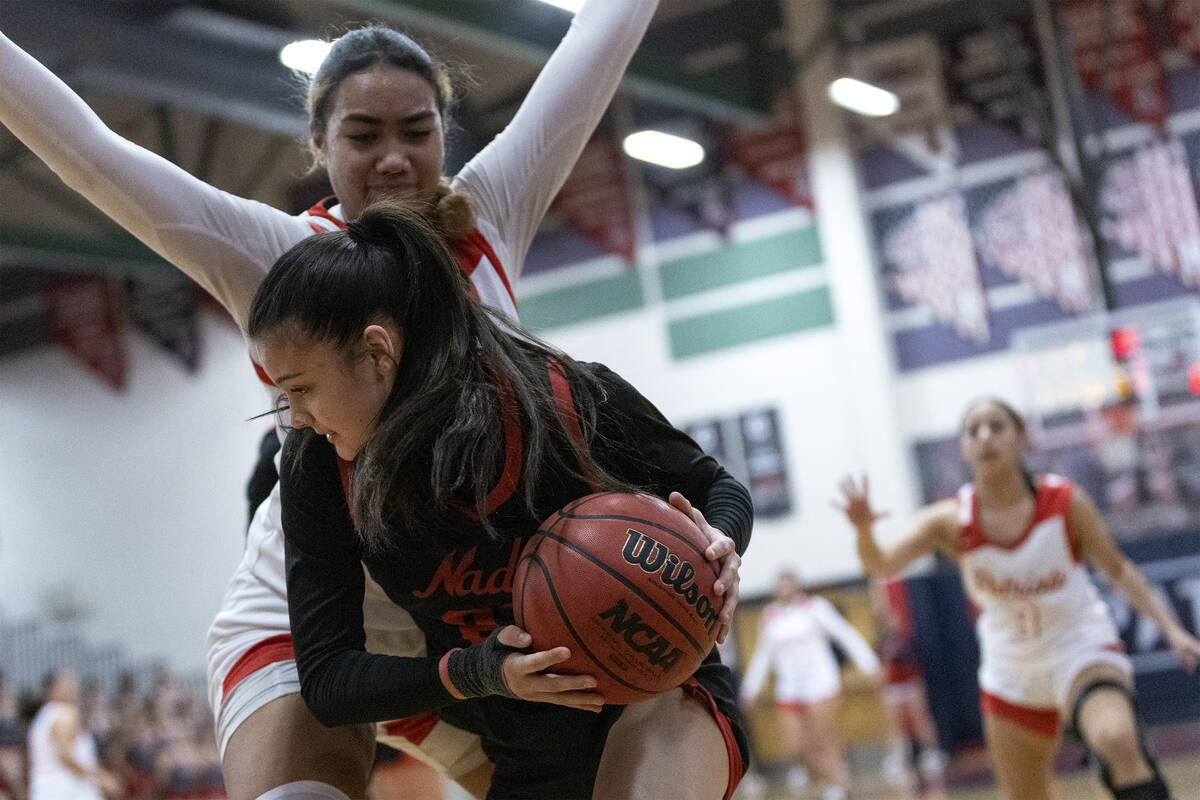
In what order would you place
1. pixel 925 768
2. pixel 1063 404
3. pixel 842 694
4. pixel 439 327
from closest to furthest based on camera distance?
pixel 439 327 < pixel 925 768 < pixel 1063 404 < pixel 842 694

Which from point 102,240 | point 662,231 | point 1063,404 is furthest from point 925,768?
point 102,240

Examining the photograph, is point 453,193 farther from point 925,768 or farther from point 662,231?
point 662,231

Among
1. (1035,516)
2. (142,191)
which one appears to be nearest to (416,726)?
(142,191)

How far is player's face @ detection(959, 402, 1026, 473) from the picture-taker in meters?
5.53

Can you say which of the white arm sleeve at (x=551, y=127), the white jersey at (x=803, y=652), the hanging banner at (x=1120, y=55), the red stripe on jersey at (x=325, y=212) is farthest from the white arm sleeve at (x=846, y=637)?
the red stripe on jersey at (x=325, y=212)

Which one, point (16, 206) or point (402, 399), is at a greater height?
point (16, 206)

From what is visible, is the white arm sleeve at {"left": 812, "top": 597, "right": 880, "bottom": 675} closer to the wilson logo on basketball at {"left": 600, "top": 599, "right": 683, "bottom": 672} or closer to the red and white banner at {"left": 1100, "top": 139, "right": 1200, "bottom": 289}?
the red and white banner at {"left": 1100, "top": 139, "right": 1200, "bottom": 289}

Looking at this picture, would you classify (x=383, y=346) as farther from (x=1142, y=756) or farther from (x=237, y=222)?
(x=1142, y=756)

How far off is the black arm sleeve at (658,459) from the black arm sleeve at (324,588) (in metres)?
0.47

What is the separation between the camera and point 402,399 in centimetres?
212

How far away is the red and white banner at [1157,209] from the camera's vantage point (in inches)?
533

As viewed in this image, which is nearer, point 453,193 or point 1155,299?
point 453,193

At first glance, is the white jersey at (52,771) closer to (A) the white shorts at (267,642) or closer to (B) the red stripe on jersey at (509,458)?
(A) the white shorts at (267,642)

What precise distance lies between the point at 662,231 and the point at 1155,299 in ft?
19.1
